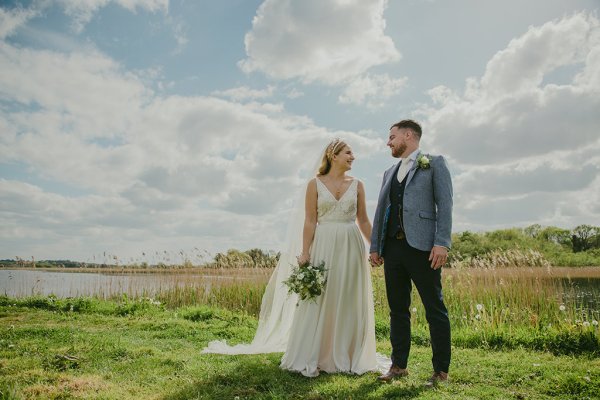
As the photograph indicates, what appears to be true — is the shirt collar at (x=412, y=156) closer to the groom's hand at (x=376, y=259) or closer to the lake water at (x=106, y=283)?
the groom's hand at (x=376, y=259)

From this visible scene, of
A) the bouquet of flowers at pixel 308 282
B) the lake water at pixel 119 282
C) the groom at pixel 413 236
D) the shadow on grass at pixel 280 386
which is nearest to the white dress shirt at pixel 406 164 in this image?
the groom at pixel 413 236

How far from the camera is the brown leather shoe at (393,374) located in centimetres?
418

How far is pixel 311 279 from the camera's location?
14.9 feet

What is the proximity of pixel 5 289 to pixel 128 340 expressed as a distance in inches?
355

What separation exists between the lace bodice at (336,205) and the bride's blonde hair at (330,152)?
0.22 metres

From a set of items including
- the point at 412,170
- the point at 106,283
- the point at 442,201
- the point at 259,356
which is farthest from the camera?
the point at 106,283

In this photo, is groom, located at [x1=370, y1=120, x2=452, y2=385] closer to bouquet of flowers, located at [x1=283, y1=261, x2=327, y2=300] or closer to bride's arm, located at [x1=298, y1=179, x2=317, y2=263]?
bouquet of flowers, located at [x1=283, y1=261, x2=327, y2=300]

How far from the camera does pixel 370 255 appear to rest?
14.7 ft

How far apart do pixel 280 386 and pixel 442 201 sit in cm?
232

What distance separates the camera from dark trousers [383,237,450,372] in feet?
13.1

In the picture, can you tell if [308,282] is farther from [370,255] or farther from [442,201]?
[442,201]

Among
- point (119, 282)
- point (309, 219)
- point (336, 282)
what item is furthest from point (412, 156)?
point (119, 282)

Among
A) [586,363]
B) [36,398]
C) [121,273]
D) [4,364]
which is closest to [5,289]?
[121,273]

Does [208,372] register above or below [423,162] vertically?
below
